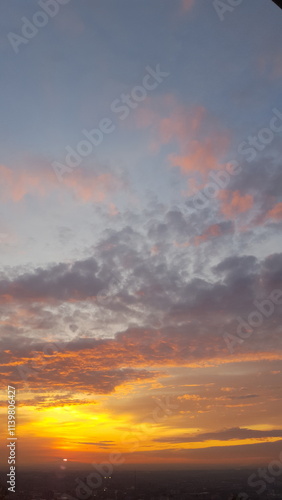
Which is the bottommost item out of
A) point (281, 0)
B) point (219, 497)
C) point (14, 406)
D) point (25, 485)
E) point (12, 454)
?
point (219, 497)

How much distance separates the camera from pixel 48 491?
1170 cm

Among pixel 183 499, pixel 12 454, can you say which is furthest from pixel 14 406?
pixel 183 499

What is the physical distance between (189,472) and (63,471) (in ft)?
60.7

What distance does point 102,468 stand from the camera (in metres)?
14.3

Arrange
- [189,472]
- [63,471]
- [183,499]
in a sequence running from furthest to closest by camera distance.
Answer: [189,472] < [63,471] < [183,499]

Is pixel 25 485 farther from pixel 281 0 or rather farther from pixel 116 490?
pixel 281 0

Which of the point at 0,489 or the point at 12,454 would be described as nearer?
the point at 0,489

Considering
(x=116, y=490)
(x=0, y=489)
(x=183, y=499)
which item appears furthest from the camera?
(x=116, y=490)

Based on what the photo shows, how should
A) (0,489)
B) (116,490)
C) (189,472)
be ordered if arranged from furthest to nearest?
(189,472) < (116,490) < (0,489)

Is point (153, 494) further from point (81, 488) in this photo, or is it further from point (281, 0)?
point (281, 0)

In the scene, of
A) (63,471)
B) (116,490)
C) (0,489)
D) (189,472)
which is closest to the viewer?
(0,489)

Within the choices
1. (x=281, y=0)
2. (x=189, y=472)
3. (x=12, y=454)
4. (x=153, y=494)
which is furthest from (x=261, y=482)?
(x=281, y=0)

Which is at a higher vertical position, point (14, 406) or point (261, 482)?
point (14, 406)

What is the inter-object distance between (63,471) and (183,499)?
6373 mm
